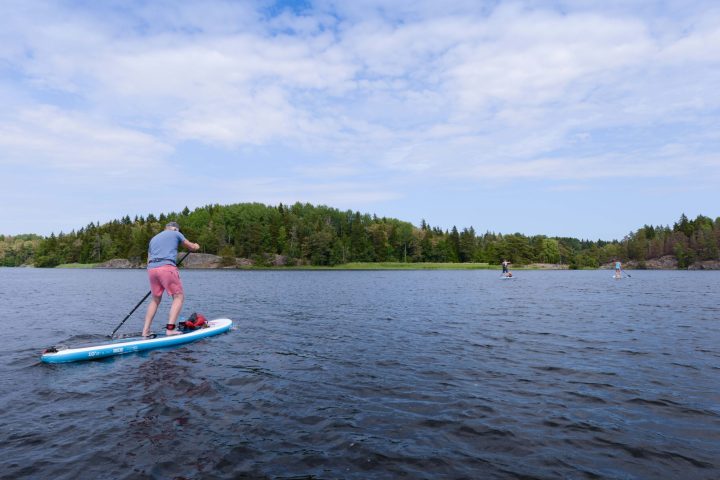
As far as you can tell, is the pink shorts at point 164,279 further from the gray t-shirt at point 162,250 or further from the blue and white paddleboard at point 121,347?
the blue and white paddleboard at point 121,347

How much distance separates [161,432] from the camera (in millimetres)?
8094

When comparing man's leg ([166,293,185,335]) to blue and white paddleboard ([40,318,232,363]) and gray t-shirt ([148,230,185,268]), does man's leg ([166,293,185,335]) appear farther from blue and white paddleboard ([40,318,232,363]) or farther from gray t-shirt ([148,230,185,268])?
gray t-shirt ([148,230,185,268])

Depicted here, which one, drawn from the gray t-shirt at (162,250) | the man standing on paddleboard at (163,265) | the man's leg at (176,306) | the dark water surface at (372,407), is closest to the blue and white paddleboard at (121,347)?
the dark water surface at (372,407)

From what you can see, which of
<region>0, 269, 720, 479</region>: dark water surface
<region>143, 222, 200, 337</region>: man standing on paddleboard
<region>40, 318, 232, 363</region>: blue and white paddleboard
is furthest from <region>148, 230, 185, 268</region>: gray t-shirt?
<region>0, 269, 720, 479</region>: dark water surface

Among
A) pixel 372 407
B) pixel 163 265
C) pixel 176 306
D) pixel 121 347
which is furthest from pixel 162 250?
pixel 372 407

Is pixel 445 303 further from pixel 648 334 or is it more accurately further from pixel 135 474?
pixel 135 474

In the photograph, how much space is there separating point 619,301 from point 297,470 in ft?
118

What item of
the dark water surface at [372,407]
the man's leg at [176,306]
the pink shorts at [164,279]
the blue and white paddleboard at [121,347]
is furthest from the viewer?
the man's leg at [176,306]

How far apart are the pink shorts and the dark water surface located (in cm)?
230

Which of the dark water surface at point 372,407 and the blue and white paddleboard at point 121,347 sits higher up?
the blue and white paddleboard at point 121,347

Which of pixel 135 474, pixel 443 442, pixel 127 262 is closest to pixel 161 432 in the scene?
pixel 135 474

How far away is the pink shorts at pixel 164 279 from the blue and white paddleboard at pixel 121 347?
182 centimetres

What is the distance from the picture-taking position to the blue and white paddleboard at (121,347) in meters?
13.3

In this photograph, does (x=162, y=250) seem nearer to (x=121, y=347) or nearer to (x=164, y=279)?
(x=164, y=279)
